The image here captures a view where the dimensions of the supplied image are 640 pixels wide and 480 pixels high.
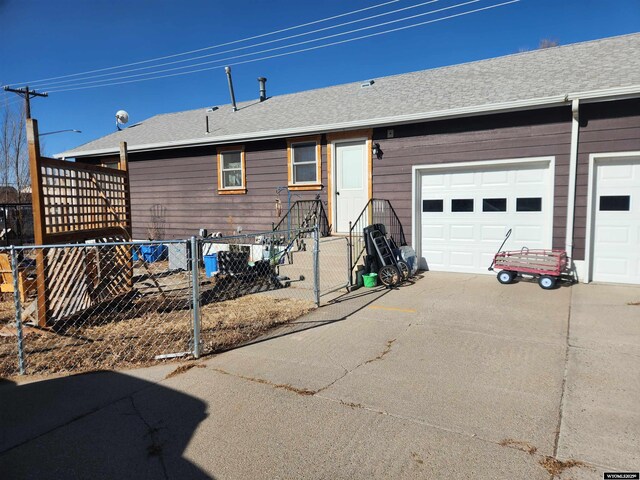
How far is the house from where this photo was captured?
7176mm

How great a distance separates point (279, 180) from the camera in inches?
414

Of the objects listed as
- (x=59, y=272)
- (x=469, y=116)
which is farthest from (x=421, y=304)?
(x=59, y=272)

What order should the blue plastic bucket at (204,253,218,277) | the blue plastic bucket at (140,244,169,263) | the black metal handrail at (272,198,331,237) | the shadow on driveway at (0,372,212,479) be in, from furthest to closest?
the blue plastic bucket at (140,244,169,263) → the black metal handrail at (272,198,331,237) → the blue plastic bucket at (204,253,218,277) → the shadow on driveway at (0,372,212,479)

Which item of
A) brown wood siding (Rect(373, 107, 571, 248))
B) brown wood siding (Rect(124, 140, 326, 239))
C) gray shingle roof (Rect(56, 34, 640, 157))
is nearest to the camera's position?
brown wood siding (Rect(373, 107, 571, 248))

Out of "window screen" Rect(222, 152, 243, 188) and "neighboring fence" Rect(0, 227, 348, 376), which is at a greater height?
"window screen" Rect(222, 152, 243, 188)

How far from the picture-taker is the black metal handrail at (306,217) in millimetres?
9836

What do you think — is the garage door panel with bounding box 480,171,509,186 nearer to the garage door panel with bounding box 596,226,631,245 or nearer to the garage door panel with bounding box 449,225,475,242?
the garage door panel with bounding box 449,225,475,242

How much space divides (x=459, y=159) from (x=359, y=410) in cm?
640

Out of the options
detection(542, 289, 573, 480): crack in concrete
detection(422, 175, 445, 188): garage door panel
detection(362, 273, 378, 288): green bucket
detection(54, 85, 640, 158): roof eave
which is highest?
detection(54, 85, 640, 158): roof eave

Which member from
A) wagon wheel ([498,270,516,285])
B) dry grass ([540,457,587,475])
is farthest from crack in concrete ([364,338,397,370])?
wagon wheel ([498,270,516,285])

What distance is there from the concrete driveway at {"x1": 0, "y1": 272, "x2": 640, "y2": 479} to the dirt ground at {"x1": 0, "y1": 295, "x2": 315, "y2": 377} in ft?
1.17

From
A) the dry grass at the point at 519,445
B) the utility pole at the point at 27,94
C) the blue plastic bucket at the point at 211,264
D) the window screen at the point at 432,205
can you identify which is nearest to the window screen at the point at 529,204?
the window screen at the point at 432,205

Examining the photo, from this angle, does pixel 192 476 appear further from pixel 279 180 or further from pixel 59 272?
pixel 279 180

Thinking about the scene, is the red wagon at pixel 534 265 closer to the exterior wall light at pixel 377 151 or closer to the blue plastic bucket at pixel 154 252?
the exterior wall light at pixel 377 151
